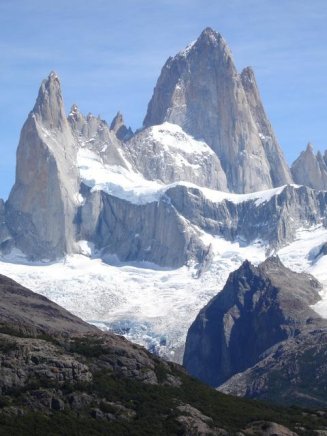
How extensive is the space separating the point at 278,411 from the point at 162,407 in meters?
17.5

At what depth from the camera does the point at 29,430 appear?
12675cm

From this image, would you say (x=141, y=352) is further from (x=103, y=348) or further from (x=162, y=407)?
(x=162, y=407)

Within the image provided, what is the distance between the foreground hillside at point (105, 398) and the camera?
132 m

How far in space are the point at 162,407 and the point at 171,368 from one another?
1881cm

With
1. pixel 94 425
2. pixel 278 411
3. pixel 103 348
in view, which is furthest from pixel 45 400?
pixel 278 411

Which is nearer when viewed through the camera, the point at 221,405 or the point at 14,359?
the point at 14,359

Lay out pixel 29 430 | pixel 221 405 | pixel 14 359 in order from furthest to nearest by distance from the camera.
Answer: pixel 221 405 → pixel 14 359 → pixel 29 430

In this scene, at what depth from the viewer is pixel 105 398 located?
13700cm

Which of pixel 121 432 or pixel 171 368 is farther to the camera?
pixel 171 368

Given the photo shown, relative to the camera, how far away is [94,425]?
132 m

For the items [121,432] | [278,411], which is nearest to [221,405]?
[278,411]

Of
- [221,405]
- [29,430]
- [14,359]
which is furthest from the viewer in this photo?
[221,405]

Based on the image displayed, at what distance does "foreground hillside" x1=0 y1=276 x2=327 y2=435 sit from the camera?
132m

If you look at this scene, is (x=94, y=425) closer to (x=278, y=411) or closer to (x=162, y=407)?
(x=162, y=407)
